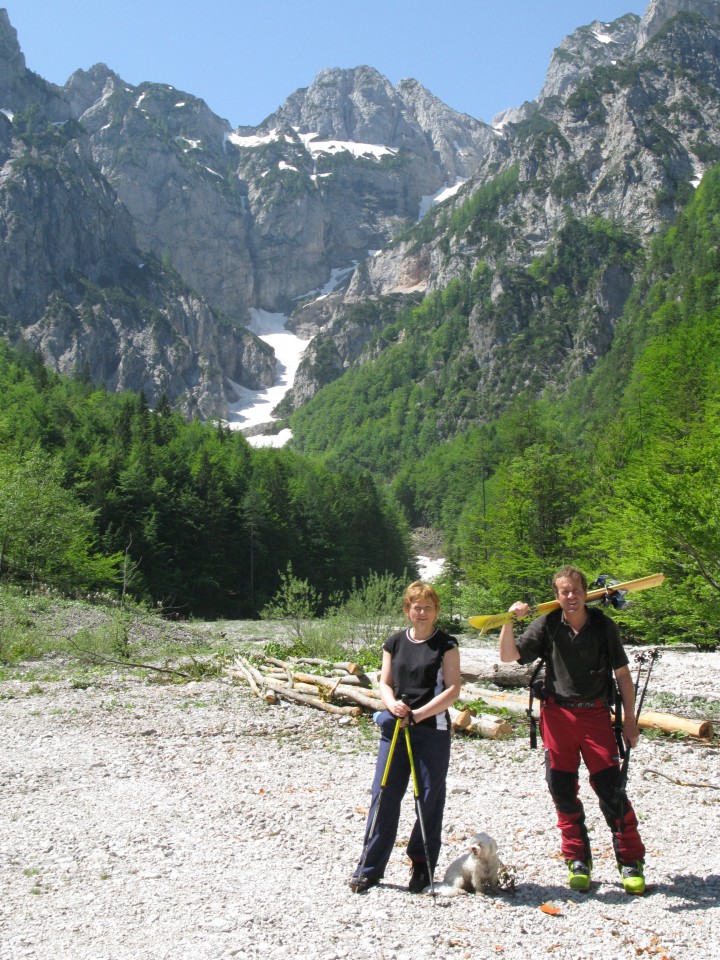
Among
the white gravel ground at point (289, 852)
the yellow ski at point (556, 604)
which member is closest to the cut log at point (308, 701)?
the white gravel ground at point (289, 852)

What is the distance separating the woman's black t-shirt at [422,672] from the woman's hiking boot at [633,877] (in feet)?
5.04

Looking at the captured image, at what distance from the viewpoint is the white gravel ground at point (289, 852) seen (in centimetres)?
450

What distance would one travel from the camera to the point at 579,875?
4973 millimetres

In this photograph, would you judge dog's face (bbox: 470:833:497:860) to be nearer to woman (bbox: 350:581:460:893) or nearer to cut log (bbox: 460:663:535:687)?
woman (bbox: 350:581:460:893)

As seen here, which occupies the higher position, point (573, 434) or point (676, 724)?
point (573, 434)

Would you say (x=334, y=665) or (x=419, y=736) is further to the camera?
(x=334, y=665)

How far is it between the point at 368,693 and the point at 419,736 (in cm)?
580

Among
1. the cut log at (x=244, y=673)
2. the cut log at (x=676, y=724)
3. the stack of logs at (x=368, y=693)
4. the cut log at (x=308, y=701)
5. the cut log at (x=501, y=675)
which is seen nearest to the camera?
the cut log at (x=676, y=724)

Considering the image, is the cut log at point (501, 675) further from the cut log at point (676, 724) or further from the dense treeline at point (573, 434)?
the dense treeline at point (573, 434)

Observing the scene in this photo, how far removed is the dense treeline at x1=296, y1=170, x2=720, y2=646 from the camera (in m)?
15.9

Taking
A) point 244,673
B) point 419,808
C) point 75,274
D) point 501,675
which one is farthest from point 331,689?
point 75,274

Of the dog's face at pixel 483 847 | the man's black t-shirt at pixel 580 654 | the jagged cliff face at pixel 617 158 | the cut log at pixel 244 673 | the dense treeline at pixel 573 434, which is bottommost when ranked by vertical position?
the cut log at pixel 244 673

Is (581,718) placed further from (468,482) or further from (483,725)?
(468,482)

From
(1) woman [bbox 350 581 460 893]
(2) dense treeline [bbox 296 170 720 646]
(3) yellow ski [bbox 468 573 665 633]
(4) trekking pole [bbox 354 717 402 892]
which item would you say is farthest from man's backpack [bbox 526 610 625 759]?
(2) dense treeline [bbox 296 170 720 646]
